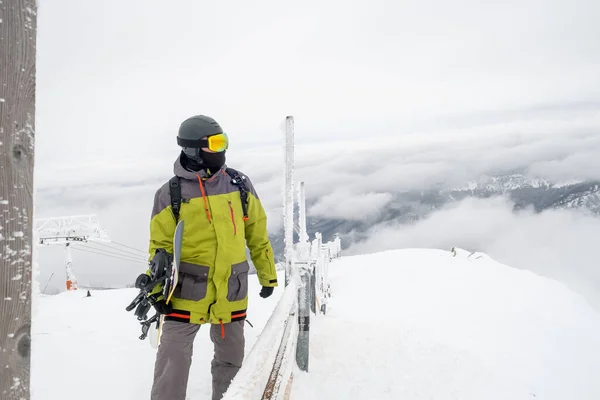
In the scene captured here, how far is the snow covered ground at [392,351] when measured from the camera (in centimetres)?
443

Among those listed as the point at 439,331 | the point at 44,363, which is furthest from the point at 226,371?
the point at 439,331

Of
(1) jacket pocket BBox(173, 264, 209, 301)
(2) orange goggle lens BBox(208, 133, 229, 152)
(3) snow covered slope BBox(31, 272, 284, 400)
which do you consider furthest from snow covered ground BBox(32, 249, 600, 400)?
(2) orange goggle lens BBox(208, 133, 229, 152)

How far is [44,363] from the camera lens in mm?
4707

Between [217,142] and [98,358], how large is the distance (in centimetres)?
350

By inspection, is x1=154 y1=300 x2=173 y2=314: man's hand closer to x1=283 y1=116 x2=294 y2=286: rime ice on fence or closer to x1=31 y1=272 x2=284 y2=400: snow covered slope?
x1=31 y1=272 x2=284 y2=400: snow covered slope

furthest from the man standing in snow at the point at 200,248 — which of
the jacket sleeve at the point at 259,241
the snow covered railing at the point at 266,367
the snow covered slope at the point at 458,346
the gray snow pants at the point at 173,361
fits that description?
the snow covered slope at the point at 458,346

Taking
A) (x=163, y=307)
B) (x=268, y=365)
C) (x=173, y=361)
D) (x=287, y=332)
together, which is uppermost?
(x=163, y=307)

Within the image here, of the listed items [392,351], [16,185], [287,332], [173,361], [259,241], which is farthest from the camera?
[392,351]

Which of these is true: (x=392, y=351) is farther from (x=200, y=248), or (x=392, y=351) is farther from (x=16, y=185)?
(x=16, y=185)

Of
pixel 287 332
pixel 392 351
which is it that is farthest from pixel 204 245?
pixel 392 351

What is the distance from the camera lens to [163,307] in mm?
3057

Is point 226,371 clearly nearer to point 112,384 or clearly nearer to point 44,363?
point 112,384

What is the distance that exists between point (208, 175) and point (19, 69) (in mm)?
2098

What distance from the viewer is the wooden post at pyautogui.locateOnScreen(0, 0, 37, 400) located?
114cm
